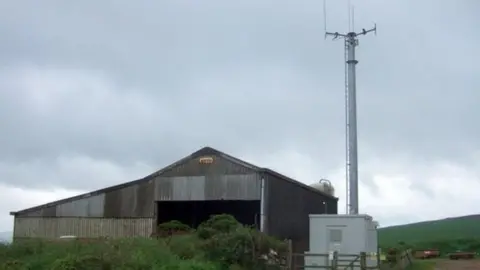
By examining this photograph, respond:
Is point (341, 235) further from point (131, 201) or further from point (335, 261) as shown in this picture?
point (131, 201)

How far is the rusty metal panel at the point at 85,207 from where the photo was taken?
1580 inches

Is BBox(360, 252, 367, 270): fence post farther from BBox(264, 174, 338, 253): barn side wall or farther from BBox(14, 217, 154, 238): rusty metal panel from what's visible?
BBox(14, 217, 154, 238): rusty metal panel

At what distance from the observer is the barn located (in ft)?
124

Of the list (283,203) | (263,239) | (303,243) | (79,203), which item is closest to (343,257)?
(263,239)

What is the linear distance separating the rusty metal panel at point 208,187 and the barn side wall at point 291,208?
100cm

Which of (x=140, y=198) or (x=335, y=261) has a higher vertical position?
(x=140, y=198)

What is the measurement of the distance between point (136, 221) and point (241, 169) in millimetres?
6845

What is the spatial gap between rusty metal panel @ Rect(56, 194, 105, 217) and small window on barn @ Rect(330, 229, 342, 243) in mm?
14779

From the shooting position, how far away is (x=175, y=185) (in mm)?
39375

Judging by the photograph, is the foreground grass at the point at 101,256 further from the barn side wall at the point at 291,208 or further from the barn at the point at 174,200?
the barn side wall at the point at 291,208

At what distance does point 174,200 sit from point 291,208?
266 inches

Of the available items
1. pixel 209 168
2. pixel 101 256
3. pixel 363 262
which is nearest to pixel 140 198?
pixel 209 168

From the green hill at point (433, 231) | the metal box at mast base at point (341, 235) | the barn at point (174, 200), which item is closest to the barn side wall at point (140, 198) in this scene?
the barn at point (174, 200)

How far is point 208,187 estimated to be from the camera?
1521 inches
